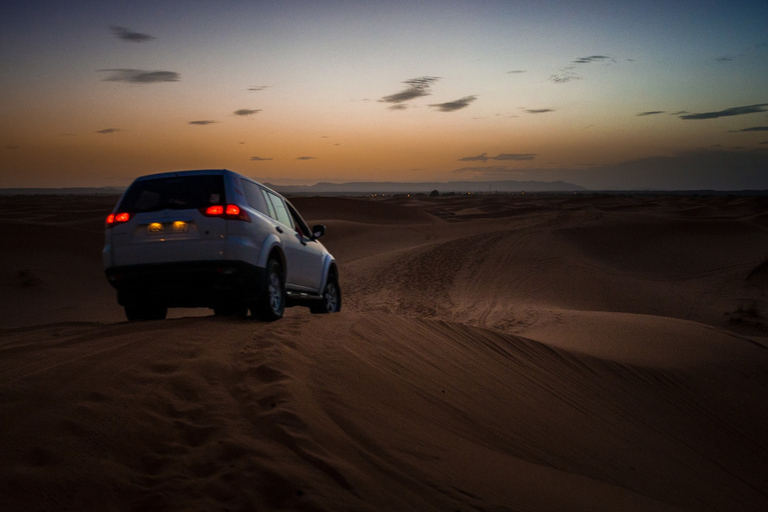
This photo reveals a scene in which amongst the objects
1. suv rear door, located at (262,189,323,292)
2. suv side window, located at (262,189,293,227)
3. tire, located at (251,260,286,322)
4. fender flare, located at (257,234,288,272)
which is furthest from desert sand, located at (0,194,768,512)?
suv side window, located at (262,189,293,227)

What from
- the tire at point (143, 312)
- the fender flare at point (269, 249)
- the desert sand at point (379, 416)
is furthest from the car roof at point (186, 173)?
the desert sand at point (379, 416)

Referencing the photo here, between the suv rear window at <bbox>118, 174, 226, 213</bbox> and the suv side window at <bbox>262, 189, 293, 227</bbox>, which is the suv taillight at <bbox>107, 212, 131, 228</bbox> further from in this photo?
the suv side window at <bbox>262, 189, 293, 227</bbox>

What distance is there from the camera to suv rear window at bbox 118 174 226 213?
6.65 m

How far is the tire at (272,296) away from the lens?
691 centimetres

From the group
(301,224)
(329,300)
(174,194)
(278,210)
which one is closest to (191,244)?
(174,194)

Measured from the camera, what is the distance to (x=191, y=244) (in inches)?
256

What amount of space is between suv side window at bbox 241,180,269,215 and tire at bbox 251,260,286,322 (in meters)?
0.73

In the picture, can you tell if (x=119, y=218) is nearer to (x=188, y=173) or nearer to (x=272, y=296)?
(x=188, y=173)

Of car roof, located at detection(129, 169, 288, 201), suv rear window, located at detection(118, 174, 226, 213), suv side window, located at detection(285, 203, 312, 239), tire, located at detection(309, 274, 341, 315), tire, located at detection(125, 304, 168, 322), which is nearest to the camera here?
suv rear window, located at detection(118, 174, 226, 213)

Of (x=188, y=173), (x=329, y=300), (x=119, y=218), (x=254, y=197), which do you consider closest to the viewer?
(x=119, y=218)

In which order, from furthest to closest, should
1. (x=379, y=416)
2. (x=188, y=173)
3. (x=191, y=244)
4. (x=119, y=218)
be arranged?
(x=188, y=173) < (x=119, y=218) < (x=191, y=244) < (x=379, y=416)

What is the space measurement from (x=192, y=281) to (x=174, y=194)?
3.59 feet

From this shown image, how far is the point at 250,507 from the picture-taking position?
278 centimetres

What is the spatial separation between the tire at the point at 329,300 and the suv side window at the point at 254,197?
2376mm
